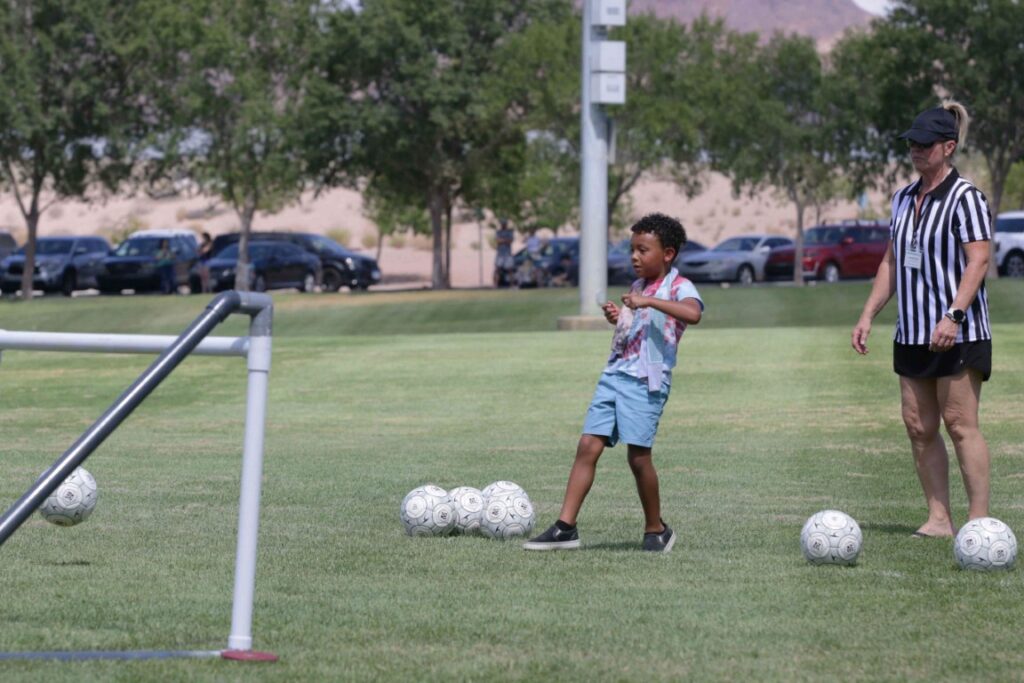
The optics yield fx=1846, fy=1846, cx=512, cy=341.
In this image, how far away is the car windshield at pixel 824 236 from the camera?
2085 inches

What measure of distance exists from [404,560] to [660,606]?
1.60m

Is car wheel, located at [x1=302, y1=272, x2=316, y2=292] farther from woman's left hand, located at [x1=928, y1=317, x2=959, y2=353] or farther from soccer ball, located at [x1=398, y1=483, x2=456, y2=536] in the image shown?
woman's left hand, located at [x1=928, y1=317, x2=959, y2=353]

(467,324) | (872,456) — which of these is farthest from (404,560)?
(467,324)

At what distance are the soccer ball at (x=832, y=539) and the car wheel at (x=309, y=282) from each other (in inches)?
1711

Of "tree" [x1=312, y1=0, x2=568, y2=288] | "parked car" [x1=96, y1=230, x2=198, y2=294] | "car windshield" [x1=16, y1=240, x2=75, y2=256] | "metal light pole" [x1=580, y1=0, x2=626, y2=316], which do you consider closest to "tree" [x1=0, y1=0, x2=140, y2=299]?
"parked car" [x1=96, y1=230, x2=198, y2=294]

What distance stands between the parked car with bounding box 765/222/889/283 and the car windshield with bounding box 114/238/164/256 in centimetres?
1760

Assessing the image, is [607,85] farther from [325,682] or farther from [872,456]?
[325,682]

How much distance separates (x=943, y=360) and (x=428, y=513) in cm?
257

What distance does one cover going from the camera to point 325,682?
18.6 feet

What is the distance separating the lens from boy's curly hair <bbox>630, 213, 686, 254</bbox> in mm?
8438

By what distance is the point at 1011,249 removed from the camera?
50.2 metres

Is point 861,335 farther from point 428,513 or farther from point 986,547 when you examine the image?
point 428,513

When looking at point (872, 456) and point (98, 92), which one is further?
point (98, 92)

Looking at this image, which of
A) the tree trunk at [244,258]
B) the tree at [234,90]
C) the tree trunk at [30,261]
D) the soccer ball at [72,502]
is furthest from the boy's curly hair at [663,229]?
the tree at [234,90]
